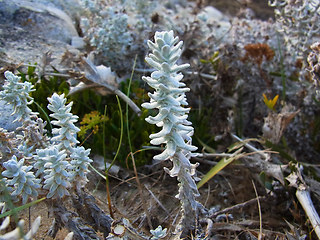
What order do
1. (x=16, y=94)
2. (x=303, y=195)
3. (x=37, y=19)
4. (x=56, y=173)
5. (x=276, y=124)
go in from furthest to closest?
(x=37, y=19)
(x=276, y=124)
(x=303, y=195)
(x=16, y=94)
(x=56, y=173)

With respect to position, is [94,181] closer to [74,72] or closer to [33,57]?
[74,72]

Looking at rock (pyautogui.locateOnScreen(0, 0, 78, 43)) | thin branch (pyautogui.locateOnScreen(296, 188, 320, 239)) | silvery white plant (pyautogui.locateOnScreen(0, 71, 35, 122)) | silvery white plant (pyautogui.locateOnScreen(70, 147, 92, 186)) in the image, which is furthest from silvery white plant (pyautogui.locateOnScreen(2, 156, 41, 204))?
rock (pyautogui.locateOnScreen(0, 0, 78, 43))

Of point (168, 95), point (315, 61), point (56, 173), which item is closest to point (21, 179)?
point (56, 173)

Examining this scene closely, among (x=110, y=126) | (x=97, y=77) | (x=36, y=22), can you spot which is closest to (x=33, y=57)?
(x=36, y=22)

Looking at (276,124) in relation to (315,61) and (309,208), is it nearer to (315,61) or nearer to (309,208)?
(315,61)

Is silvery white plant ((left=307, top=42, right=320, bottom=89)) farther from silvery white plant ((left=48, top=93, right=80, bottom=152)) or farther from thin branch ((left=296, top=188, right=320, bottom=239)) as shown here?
silvery white plant ((left=48, top=93, right=80, bottom=152))
